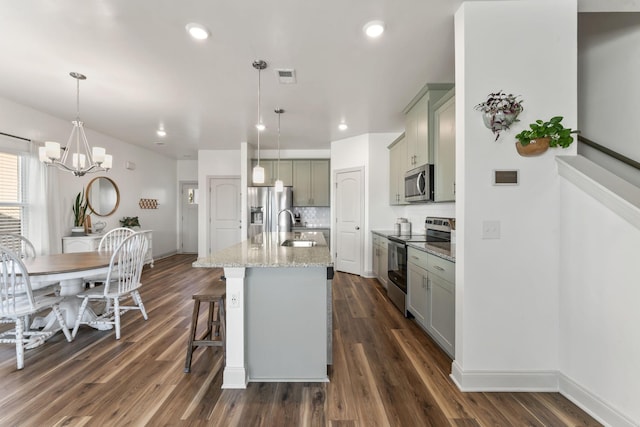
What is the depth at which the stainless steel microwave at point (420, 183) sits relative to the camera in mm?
3088

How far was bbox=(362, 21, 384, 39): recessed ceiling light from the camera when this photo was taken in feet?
6.87

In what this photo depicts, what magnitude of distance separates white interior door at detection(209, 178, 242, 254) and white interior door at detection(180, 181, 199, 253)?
5.14ft

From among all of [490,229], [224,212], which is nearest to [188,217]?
[224,212]

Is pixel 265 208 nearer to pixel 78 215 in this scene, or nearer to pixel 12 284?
pixel 78 215

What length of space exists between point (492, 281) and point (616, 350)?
0.66 meters

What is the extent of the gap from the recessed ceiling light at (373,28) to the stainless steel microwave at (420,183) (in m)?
1.46

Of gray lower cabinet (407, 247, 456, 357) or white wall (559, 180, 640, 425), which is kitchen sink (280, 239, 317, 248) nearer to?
gray lower cabinet (407, 247, 456, 357)

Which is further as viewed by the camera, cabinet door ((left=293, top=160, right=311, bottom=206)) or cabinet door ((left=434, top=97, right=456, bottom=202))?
cabinet door ((left=293, top=160, right=311, bottom=206))

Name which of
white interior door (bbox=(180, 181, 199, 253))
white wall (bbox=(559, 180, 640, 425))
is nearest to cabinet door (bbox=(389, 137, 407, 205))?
white wall (bbox=(559, 180, 640, 425))

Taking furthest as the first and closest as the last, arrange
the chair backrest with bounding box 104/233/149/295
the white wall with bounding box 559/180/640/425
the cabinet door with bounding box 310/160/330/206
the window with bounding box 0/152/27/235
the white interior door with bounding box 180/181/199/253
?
the white interior door with bounding box 180/181/199/253 < the cabinet door with bounding box 310/160/330/206 < the window with bounding box 0/152/27/235 < the chair backrest with bounding box 104/233/149/295 < the white wall with bounding box 559/180/640/425

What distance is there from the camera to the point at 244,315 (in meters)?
1.94

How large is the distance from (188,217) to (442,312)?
710 centimetres

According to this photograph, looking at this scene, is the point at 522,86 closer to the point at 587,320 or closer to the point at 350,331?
the point at 587,320

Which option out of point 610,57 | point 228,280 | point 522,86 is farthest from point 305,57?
point 610,57
